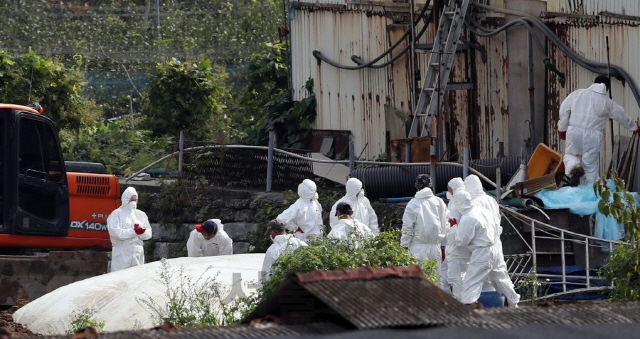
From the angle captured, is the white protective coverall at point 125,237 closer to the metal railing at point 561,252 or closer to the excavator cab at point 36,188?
the excavator cab at point 36,188

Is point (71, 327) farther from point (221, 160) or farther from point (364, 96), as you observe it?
point (364, 96)

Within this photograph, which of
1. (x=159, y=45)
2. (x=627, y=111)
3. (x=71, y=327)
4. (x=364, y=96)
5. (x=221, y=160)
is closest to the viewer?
(x=71, y=327)

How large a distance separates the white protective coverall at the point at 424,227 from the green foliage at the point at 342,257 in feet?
7.88

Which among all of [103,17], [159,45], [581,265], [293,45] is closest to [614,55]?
[581,265]

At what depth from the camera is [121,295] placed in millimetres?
12891

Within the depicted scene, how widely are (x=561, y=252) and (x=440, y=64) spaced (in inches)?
168

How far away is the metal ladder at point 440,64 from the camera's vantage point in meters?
18.1

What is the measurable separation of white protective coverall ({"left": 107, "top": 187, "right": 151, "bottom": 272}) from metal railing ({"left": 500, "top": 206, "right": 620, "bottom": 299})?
14.4ft

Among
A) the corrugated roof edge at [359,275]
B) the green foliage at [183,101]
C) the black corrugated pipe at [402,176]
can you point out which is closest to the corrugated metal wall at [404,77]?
the black corrugated pipe at [402,176]

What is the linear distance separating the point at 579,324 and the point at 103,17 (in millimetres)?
27448

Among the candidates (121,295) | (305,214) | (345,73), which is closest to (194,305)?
(121,295)

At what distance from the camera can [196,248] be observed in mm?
15562

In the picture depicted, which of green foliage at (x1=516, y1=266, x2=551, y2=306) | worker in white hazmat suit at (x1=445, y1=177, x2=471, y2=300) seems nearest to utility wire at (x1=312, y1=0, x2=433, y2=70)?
green foliage at (x1=516, y1=266, x2=551, y2=306)

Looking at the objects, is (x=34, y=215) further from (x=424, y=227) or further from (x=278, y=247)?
(x=424, y=227)
